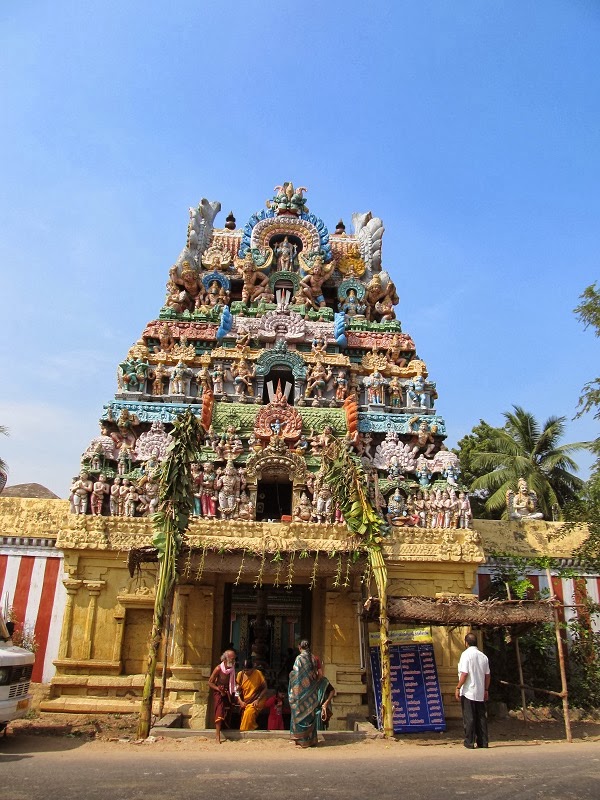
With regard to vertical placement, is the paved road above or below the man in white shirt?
below

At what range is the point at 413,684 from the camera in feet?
39.5

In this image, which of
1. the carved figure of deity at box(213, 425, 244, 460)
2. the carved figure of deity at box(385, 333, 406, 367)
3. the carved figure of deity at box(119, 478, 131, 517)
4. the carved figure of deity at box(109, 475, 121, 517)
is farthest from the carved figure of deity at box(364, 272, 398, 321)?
the carved figure of deity at box(109, 475, 121, 517)

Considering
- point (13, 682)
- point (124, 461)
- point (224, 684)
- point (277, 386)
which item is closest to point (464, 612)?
point (224, 684)

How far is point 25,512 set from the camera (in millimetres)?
15719

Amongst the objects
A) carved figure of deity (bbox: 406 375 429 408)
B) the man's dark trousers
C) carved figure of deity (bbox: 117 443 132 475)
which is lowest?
the man's dark trousers

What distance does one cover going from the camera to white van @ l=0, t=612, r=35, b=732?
858 centimetres

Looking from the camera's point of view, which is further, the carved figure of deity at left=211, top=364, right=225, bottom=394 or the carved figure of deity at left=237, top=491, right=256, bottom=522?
the carved figure of deity at left=211, top=364, right=225, bottom=394

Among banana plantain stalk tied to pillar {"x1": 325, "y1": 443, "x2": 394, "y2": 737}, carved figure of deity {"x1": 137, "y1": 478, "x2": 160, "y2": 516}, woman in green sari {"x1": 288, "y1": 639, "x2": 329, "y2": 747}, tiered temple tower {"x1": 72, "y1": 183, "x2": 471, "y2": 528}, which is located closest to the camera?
woman in green sari {"x1": 288, "y1": 639, "x2": 329, "y2": 747}

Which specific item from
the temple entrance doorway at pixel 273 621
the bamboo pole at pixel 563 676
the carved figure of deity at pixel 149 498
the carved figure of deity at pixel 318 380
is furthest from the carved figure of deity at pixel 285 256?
the bamboo pole at pixel 563 676

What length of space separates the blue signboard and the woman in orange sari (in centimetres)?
225

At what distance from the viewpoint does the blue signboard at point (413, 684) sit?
11719mm

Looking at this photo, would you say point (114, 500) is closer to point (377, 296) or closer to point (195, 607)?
point (195, 607)

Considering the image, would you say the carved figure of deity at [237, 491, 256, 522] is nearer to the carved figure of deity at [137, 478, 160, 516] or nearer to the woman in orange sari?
the carved figure of deity at [137, 478, 160, 516]

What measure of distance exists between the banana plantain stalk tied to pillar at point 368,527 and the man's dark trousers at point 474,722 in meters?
1.42
